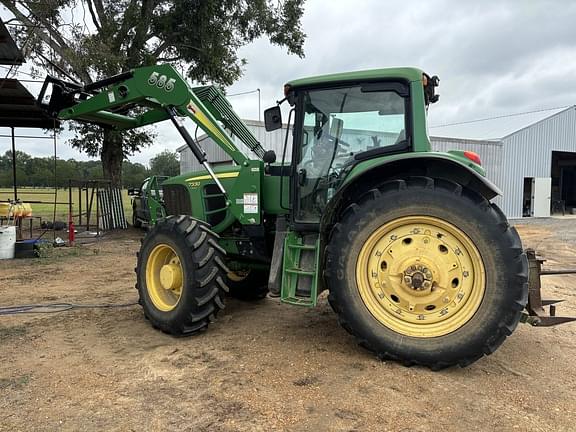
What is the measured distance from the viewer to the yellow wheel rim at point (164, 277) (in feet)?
15.2

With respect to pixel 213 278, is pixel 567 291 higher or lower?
lower

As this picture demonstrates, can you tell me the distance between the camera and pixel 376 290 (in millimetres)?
3703

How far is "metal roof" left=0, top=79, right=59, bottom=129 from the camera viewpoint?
10286mm

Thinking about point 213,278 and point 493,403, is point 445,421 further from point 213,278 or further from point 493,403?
point 213,278

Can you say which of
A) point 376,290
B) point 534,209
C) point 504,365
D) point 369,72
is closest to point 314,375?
point 376,290

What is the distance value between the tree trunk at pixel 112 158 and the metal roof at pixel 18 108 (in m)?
1.95

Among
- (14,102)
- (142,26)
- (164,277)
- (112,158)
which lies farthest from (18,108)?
(164,277)

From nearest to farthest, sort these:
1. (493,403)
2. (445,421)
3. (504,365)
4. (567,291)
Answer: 1. (445,421)
2. (493,403)
3. (504,365)
4. (567,291)

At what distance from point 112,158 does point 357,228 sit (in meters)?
14.3

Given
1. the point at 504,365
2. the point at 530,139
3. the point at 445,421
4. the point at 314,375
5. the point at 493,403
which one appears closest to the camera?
the point at 445,421

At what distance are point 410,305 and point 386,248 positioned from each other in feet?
1.61

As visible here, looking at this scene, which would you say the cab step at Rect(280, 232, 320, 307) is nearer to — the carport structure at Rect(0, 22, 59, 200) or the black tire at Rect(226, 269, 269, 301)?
the black tire at Rect(226, 269, 269, 301)

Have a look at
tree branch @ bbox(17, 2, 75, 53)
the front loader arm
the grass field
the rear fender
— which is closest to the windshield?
the rear fender

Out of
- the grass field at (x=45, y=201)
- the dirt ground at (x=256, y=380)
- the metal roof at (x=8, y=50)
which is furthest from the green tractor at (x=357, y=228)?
the grass field at (x=45, y=201)
